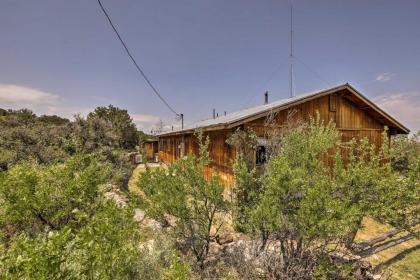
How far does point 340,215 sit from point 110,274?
11.2 feet

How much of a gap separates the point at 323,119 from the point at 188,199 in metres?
7.17

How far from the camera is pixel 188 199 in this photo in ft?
15.4

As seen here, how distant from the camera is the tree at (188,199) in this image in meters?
4.42

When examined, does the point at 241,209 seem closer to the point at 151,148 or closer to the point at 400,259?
the point at 400,259

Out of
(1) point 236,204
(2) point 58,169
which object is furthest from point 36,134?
(1) point 236,204

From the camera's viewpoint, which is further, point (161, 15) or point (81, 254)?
point (161, 15)

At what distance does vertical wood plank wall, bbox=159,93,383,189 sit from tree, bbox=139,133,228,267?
3.87 meters

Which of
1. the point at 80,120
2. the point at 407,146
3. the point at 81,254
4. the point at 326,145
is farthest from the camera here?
the point at 80,120

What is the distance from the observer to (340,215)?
363 centimetres

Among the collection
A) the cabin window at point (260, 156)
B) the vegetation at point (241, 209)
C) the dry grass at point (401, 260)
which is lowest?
the dry grass at point (401, 260)

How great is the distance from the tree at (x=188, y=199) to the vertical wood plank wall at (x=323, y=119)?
3.87m

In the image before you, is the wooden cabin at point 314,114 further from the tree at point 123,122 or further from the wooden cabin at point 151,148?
the tree at point 123,122

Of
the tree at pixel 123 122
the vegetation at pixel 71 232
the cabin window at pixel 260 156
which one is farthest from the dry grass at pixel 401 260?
the tree at pixel 123 122

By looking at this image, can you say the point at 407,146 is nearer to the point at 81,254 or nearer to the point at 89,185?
the point at 81,254
